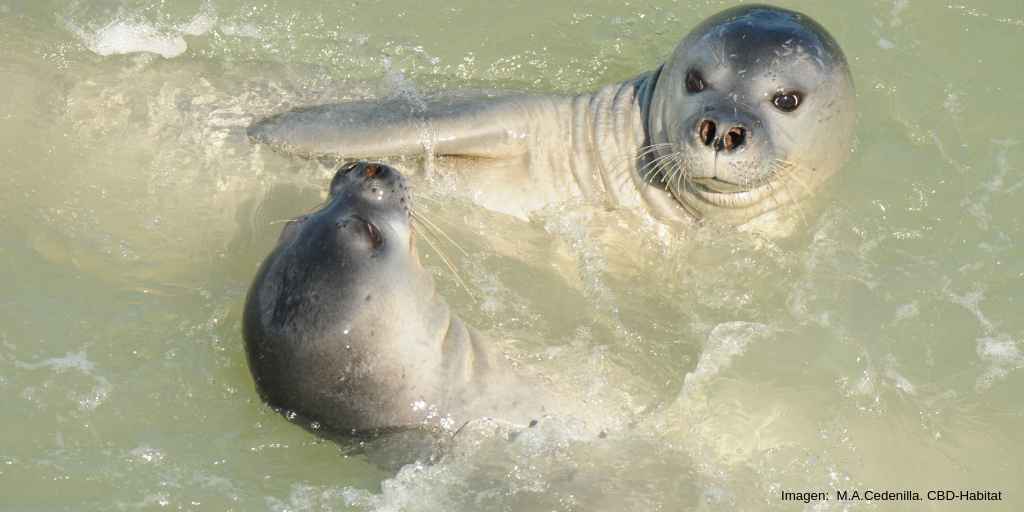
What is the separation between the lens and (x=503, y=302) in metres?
4.66

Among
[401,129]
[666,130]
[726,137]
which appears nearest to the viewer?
[726,137]

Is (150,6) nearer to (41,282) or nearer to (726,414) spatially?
(41,282)

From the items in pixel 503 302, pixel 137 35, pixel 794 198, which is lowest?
pixel 503 302

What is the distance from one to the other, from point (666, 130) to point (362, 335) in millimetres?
2332

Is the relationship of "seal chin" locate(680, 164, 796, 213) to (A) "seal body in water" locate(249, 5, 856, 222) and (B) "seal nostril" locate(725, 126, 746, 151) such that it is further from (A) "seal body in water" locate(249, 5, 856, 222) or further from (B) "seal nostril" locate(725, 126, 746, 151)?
(B) "seal nostril" locate(725, 126, 746, 151)

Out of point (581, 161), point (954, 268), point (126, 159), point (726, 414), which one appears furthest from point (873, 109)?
point (126, 159)

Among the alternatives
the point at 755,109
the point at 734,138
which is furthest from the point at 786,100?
the point at 734,138

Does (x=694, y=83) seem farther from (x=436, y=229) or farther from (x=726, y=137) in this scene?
(x=436, y=229)

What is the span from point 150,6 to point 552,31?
9.80 feet

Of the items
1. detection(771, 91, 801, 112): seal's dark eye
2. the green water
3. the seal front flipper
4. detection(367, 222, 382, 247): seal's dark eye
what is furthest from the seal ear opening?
detection(771, 91, 801, 112): seal's dark eye

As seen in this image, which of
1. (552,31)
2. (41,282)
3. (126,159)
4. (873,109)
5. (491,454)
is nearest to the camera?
(491,454)

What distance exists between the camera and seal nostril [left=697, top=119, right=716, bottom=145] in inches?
175

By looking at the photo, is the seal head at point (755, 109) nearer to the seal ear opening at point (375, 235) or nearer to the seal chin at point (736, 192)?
the seal chin at point (736, 192)

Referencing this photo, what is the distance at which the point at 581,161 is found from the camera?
5.31 m
